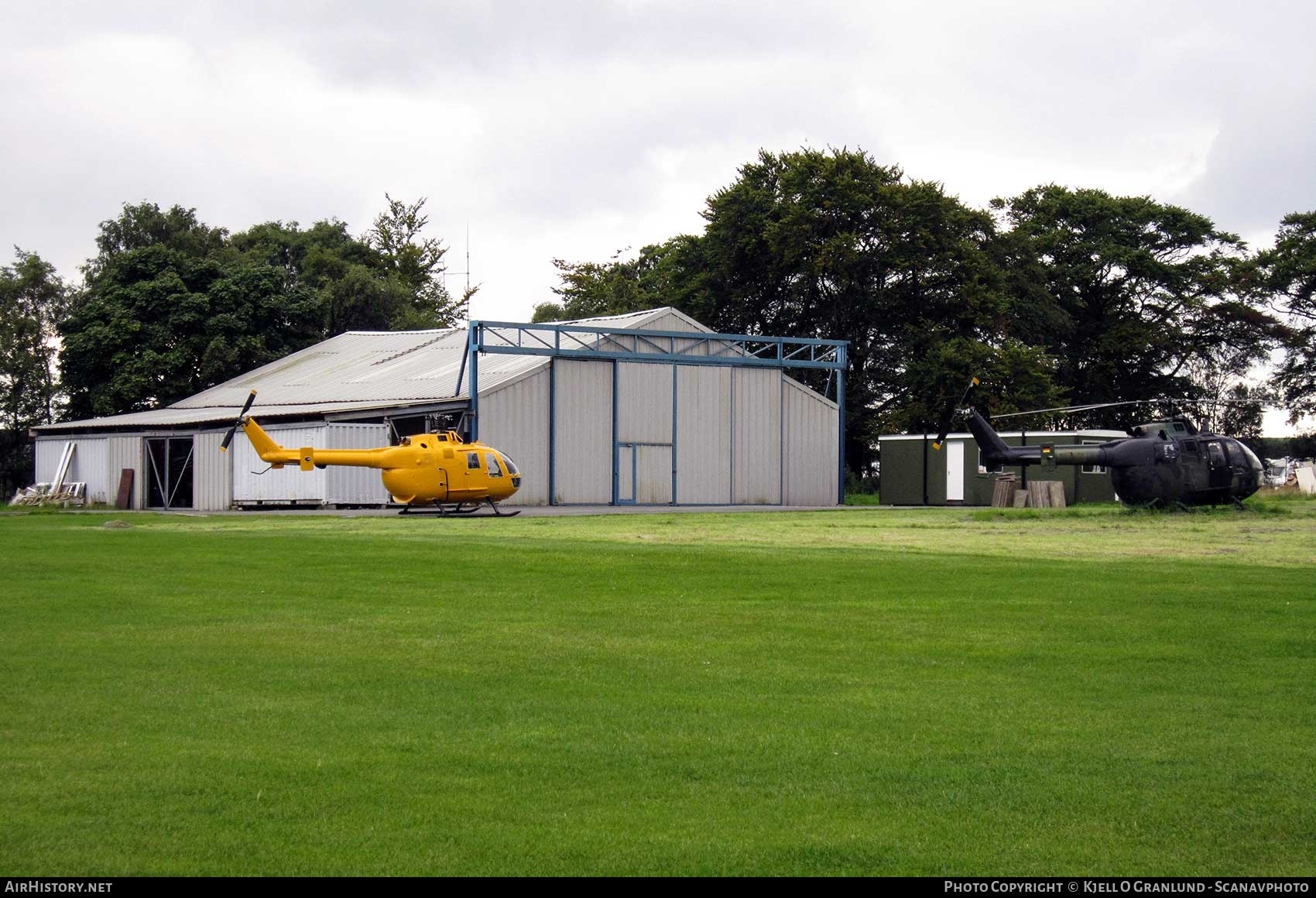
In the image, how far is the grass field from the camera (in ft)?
19.7

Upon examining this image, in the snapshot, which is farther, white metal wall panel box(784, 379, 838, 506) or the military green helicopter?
white metal wall panel box(784, 379, 838, 506)

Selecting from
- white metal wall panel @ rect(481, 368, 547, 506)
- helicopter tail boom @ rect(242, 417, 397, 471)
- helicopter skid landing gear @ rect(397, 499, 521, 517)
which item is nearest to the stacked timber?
white metal wall panel @ rect(481, 368, 547, 506)

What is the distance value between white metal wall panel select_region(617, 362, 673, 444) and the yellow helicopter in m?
11.0

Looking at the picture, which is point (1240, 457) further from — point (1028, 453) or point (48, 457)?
point (48, 457)

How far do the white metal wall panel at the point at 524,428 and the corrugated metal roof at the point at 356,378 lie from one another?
1.64 ft

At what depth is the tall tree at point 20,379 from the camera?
2544 inches

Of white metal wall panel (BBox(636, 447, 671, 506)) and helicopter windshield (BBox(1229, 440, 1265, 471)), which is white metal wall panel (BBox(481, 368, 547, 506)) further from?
helicopter windshield (BBox(1229, 440, 1265, 471))

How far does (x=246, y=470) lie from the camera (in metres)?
44.7

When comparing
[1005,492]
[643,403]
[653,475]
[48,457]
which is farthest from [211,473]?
[1005,492]

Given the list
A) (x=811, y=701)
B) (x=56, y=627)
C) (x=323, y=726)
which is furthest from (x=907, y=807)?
(x=56, y=627)

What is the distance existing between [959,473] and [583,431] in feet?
50.9

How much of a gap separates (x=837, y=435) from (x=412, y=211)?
52692 millimetres
